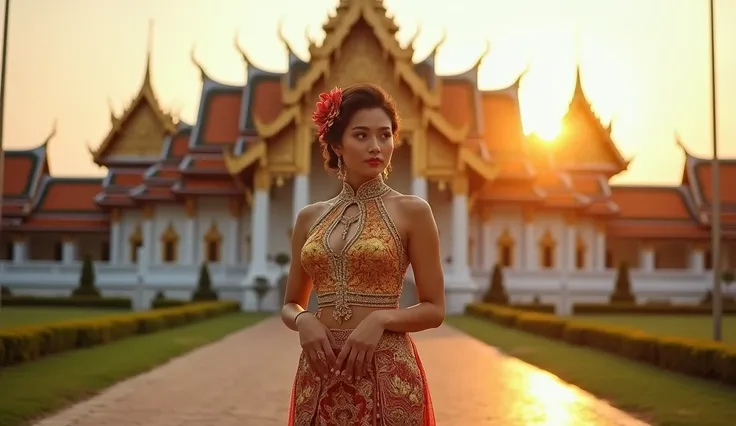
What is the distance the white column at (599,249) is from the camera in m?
36.3

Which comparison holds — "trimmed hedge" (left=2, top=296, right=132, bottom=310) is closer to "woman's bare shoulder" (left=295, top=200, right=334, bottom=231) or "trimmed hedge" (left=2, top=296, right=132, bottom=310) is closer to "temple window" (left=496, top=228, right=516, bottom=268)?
"temple window" (left=496, top=228, right=516, bottom=268)

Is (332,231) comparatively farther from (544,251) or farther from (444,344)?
(544,251)

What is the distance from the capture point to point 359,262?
109 inches

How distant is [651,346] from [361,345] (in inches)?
441

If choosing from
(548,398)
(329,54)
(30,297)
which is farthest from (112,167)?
(548,398)

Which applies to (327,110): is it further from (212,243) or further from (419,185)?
(212,243)

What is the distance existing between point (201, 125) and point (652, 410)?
29081 mm

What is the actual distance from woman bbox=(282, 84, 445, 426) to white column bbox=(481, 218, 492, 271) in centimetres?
3196

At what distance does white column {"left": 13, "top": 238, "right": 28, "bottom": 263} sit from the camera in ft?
128

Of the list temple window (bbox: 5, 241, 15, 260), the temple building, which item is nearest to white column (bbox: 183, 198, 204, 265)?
the temple building

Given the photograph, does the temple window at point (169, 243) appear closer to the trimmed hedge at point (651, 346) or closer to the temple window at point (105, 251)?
the temple window at point (105, 251)

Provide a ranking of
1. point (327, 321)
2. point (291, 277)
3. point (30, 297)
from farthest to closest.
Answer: point (30, 297) < point (291, 277) < point (327, 321)

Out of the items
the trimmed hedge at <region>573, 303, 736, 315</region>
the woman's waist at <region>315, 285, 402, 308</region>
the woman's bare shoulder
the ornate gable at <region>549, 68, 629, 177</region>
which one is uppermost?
the ornate gable at <region>549, 68, 629, 177</region>

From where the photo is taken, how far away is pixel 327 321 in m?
2.82
